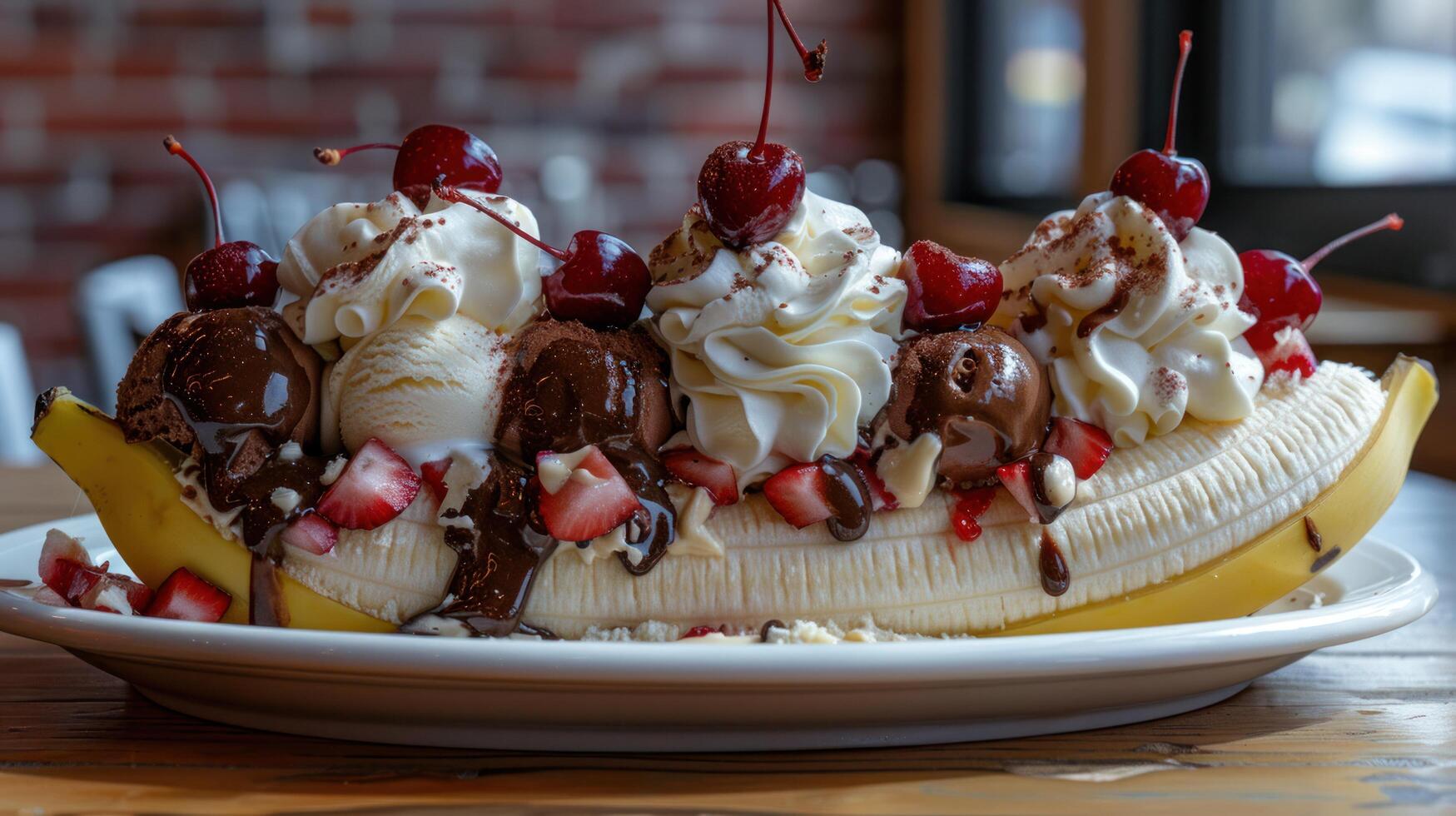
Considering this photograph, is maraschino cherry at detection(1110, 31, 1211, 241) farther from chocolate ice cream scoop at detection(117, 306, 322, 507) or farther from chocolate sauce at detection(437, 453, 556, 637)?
chocolate ice cream scoop at detection(117, 306, 322, 507)

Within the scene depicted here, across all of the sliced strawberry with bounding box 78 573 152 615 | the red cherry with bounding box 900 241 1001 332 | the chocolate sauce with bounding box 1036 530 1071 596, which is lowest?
the chocolate sauce with bounding box 1036 530 1071 596

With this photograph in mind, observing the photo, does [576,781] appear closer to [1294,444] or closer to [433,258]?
[433,258]

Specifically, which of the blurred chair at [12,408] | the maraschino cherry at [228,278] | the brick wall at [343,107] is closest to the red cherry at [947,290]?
the maraschino cherry at [228,278]

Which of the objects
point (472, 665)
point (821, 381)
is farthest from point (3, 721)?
point (821, 381)

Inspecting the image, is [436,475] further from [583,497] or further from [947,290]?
[947,290]

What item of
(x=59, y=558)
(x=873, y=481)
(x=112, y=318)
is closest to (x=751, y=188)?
(x=873, y=481)

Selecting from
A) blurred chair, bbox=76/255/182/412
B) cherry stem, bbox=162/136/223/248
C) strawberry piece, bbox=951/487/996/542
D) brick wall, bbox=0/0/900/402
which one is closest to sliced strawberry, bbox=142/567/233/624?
cherry stem, bbox=162/136/223/248
